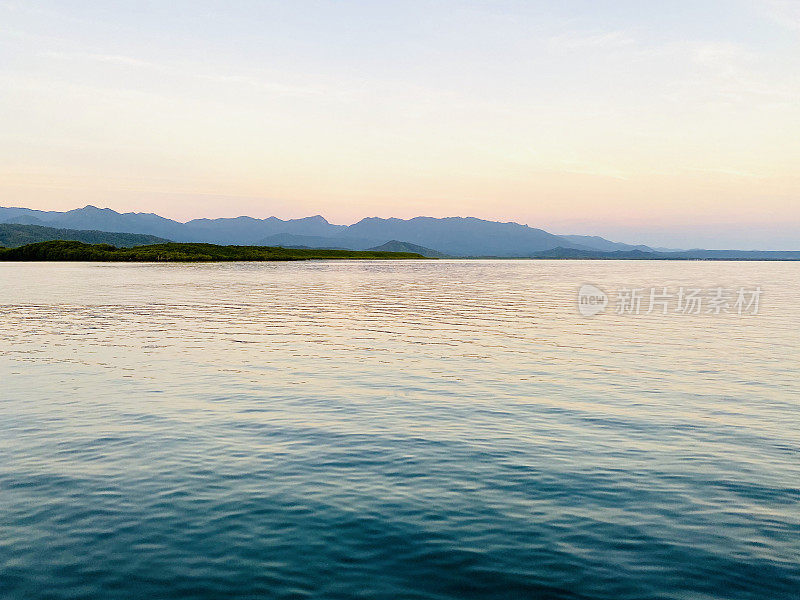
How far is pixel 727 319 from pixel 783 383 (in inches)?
1309

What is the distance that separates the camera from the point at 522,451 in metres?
19.3

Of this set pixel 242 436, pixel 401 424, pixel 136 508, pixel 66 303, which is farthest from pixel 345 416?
pixel 66 303

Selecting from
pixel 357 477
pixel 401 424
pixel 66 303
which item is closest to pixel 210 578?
pixel 357 477

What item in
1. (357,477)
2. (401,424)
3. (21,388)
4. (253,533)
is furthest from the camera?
(21,388)

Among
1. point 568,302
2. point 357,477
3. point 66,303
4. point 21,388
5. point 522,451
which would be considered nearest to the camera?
point 357,477

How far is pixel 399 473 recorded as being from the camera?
56.8ft

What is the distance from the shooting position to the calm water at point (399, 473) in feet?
38.7

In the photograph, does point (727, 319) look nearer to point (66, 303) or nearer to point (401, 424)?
point (401, 424)

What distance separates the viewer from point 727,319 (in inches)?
2365

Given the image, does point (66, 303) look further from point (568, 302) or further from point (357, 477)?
point (357, 477)

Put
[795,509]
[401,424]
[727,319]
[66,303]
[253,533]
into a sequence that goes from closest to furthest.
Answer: [253,533], [795,509], [401,424], [727,319], [66,303]

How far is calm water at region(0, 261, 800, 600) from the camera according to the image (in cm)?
1180

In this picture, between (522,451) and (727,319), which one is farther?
(727,319)

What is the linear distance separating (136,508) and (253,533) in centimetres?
326
